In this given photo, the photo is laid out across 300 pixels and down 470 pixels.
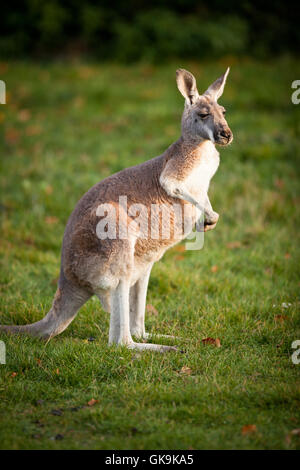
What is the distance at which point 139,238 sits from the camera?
3893 mm

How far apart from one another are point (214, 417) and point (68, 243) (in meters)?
1.56

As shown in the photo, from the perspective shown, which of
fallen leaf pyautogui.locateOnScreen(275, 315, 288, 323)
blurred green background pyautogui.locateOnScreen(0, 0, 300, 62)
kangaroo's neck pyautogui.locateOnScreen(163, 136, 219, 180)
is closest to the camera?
kangaroo's neck pyautogui.locateOnScreen(163, 136, 219, 180)

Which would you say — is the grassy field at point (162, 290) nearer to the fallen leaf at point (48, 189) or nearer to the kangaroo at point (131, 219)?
the fallen leaf at point (48, 189)

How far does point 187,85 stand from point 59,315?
1821mm

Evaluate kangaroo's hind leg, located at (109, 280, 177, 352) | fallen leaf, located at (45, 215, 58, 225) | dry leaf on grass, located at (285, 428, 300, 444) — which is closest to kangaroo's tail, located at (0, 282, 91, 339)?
kangaroo's hind leg, located at (109, 280, 177, 352)

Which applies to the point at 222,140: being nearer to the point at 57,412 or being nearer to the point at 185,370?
the point at 185,370

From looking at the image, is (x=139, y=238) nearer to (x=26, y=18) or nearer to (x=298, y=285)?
(x=298, y=285)

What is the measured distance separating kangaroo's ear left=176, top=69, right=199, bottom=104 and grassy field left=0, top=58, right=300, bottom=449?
163 centimetres

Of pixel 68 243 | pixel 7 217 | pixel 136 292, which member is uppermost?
pixel 7 217

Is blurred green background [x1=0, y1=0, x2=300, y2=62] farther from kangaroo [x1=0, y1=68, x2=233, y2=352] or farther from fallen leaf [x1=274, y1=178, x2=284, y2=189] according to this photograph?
kangaroo [x1=0, y1=68, x2=233, y2=352]

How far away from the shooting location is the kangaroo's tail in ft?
12.9

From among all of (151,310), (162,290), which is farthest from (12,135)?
(151,310)

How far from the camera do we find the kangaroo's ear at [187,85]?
380cm

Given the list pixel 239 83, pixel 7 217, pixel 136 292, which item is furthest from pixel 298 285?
pixel 239 83
